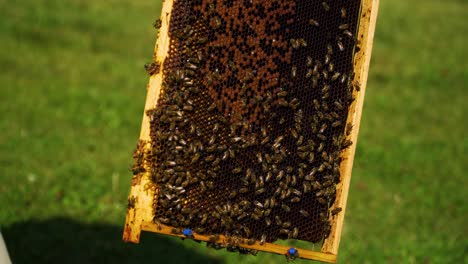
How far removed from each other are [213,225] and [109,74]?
844 centimetres

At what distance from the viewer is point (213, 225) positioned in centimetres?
522

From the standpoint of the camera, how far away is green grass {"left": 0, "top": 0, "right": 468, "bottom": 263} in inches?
305

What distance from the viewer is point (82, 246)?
738cm

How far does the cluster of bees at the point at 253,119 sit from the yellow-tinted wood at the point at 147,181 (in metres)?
0.05

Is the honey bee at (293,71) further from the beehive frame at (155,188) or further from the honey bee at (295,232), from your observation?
the honey bee at (295,232)

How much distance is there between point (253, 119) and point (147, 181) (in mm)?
963

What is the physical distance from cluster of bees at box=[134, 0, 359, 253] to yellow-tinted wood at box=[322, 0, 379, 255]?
0.18 feet

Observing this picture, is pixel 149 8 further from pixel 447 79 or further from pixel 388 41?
pixel 447 79

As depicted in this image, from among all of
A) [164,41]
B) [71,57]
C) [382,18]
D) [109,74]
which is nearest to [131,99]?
[109,74]

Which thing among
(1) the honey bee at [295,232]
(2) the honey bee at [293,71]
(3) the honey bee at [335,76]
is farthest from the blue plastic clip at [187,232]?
(3) the honey bee at [335,76]

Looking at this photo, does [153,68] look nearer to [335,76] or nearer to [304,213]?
[335,76]

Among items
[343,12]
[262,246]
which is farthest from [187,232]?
[343,12]

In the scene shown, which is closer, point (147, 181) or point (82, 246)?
point (147, 181)

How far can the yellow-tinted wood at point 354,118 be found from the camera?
17.7 feet
